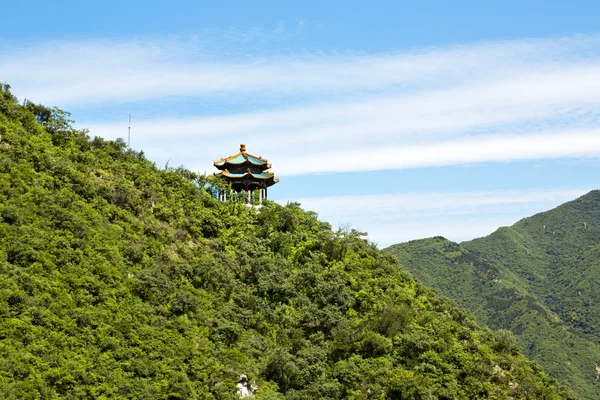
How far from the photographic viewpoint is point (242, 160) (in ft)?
151

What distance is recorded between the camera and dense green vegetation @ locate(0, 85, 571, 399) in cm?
2830

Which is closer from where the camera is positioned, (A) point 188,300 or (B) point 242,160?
(A) point 188,300

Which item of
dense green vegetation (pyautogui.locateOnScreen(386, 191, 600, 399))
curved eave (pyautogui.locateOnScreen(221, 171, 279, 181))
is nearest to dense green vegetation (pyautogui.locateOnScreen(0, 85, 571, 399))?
curved eave (pyautogui.locateOnScreen(221, 171, 279, 181))

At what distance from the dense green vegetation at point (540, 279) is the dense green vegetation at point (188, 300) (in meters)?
56.7

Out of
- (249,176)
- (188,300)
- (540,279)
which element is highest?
(249,176)

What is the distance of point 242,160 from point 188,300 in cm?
1433

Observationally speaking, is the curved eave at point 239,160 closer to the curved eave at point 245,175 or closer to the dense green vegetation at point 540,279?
the curved eave at point 245,175

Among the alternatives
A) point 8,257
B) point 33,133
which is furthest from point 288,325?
point 33,133

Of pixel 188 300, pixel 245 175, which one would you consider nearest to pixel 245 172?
pixel 245 175

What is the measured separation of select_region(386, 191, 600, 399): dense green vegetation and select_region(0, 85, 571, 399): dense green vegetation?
56.7 metres

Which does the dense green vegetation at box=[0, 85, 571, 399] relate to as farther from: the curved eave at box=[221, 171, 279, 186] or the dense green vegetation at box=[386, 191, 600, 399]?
the dense green vegetation at box=[386, 191, 600, 399]

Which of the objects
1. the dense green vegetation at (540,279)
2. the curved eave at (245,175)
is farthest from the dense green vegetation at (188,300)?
the dense green vegetation at (540,279)

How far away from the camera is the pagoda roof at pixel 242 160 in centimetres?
4572

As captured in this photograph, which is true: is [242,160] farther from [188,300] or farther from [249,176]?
[188,300]
